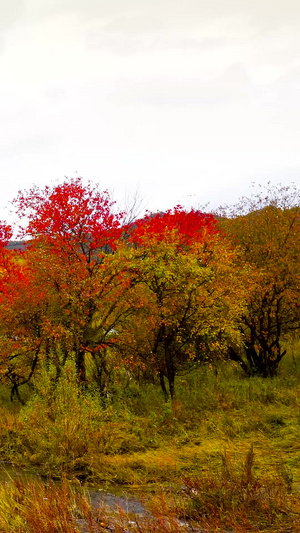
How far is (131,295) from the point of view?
1441 cm

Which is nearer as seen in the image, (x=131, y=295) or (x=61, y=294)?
(x=61, y=294)

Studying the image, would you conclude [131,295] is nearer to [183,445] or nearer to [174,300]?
[174,300]

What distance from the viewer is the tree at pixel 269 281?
16516mm

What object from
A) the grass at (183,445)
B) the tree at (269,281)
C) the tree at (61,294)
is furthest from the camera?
the tree at (269,281)

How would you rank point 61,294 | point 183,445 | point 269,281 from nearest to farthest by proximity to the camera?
point 183,445, point 61,294, point 269,281

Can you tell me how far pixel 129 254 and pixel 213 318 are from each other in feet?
12.0

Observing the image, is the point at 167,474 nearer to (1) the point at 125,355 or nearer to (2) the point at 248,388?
(1) the point at 125,355

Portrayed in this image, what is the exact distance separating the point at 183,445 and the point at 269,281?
7782 mm

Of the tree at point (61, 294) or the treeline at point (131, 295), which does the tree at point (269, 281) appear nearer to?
the treeline at point (131, 295)

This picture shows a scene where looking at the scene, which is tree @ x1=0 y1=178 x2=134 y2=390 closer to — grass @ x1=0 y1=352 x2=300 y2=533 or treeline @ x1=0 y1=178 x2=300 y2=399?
treeline @ x1=0 y1=178 x2=300 y2=399

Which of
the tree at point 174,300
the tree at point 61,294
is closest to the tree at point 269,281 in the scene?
the tree at point 174,300

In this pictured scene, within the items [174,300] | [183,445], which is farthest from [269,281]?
[183,445]

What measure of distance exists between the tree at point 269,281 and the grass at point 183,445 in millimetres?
1827

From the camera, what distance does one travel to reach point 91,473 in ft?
33.7
